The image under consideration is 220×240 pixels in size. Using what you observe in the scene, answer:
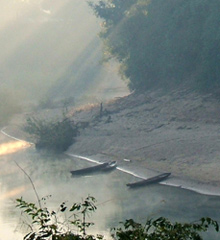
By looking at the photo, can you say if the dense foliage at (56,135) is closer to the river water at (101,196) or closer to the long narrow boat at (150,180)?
the river water at (101,196)

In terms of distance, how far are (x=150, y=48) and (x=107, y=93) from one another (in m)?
19.8

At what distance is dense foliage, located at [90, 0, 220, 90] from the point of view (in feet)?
112

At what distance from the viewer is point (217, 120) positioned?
94.3ft

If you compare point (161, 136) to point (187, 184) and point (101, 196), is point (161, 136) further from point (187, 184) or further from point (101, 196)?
point (101, 196)

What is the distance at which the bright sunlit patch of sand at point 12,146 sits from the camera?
34228 mm

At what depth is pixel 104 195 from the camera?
21.9m

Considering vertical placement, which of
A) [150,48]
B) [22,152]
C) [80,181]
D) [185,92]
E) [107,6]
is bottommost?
[80,181]

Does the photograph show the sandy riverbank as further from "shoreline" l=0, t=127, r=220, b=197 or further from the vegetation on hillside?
the vegetation on hillside

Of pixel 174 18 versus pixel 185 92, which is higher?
pixel 174 18

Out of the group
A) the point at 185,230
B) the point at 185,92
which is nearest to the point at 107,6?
the point at 185,92

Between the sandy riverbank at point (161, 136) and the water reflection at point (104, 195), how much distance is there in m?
1.07

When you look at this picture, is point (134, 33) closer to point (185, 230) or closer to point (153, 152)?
point (153, 152)

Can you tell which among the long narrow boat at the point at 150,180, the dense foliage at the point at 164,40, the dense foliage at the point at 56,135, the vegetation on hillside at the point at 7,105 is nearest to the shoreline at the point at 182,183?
the long narrow boat at the point at 150,180

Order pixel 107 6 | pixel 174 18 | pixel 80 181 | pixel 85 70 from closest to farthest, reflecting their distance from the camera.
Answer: pixel 80 181 → pixel 174 18 → pixel 107 6 → pixel 85 70
